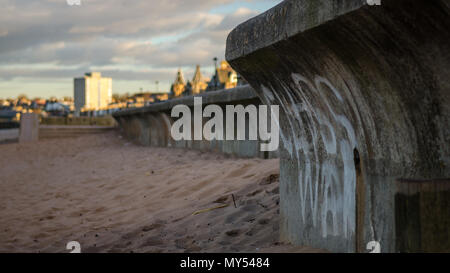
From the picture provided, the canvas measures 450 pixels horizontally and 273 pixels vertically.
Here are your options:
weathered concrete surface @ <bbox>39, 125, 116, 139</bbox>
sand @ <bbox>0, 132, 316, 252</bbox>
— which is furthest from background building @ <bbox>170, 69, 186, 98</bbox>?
sand @ <bbox>0, 132, 316, 252</bbox>

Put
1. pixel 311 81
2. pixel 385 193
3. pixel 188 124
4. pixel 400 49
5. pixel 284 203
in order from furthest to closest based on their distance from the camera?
pixel 188 124
pixel 284 203
pixel 311 81
pixel 385 193
pixel 400 49

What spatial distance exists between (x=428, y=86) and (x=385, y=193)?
2.03 feet

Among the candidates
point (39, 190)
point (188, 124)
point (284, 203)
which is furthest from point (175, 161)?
point (284, 203)

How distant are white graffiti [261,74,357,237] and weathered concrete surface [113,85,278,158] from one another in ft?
11.0

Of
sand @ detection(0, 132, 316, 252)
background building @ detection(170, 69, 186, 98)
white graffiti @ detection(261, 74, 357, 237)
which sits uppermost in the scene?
background building @ detection(170, 69, 186, 98)

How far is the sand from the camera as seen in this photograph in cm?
453

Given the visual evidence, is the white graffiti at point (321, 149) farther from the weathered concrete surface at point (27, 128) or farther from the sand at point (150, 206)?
the weathered concrete surface at point (27, 128)

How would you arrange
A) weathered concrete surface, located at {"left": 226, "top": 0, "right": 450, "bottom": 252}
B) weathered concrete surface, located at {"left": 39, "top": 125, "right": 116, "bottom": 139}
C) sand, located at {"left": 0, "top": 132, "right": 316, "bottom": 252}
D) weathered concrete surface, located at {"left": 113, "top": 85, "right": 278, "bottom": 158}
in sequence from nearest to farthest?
weathered concrete surface, located at {"left": 226, "top": 0, "right": 450, "bottom": 252}
sand, located at {"left": 0, "top": 132, "right": 316, "bottom": 252}
weathered concrete surface, located at {"left": 113, "top": 85, "right": 278, "bottom": 158}
weathered concrete surface, located at {"left": 39, "top": 125, "right": 116, "bottom": 139}

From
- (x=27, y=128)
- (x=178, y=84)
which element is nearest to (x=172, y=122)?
(x=27, y=128)

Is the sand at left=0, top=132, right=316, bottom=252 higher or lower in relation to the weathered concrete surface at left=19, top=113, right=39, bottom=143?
lower

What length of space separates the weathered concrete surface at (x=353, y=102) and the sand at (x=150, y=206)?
51 centimetres

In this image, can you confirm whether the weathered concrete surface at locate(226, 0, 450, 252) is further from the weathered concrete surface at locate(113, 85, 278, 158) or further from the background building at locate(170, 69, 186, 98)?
the background building at locate(170, 69, 186, 98)
